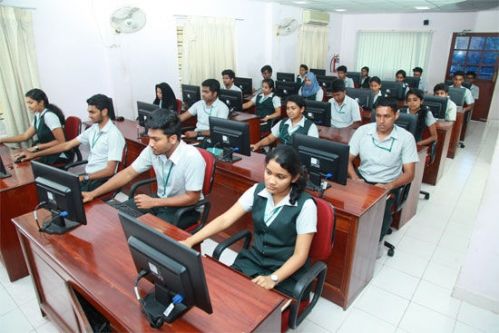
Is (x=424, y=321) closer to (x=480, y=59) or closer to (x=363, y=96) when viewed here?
(x=363, y=96)

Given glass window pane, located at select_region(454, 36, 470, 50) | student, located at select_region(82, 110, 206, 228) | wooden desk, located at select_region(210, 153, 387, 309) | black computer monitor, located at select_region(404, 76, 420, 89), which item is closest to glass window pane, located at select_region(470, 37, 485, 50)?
glass window pane, located at select_region(454, 36, 470, 50)

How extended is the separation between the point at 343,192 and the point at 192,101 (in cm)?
323

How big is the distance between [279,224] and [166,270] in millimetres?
711

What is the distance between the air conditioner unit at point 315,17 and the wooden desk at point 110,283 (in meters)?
7.19

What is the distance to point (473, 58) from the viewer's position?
26.0 feet

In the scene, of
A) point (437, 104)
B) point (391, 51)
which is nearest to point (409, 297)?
point (437, 104)

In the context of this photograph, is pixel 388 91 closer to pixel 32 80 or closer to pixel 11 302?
pixel 32 80

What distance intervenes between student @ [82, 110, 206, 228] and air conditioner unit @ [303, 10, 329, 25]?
6.74 m

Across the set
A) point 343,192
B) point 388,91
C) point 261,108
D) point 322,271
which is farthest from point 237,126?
point 388,91

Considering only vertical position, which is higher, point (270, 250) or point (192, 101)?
point (192, 101)

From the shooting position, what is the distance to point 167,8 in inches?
206

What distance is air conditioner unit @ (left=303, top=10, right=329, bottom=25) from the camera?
26.0ft

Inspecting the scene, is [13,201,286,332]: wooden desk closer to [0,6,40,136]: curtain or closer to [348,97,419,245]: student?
[348,97,419,245]: student

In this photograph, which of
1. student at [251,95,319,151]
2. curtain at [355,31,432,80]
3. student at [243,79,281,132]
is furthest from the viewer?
curtain at [355,31,432,80]
